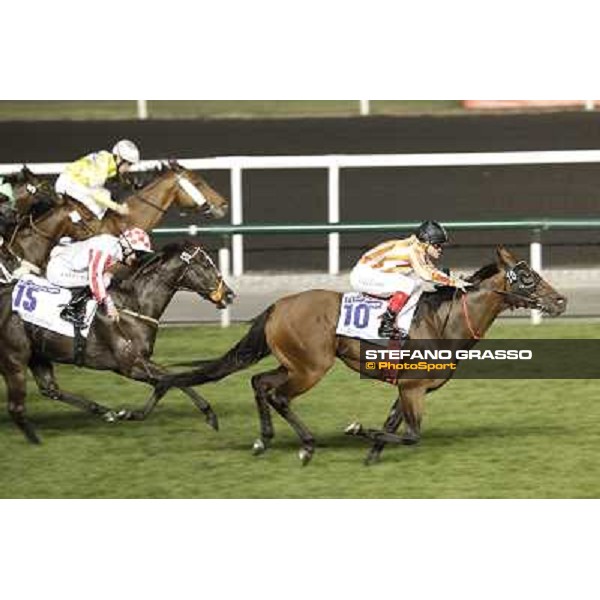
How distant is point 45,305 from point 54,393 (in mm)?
502

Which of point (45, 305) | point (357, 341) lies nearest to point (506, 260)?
point (357, 341)

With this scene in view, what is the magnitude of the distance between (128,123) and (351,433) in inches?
138

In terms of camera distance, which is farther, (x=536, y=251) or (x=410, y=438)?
(x=536, y=251)

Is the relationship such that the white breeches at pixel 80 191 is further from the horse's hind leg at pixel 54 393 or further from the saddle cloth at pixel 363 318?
the saddle cloth at pixel 363 318

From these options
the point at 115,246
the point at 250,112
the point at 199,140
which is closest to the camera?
the point at 115,246

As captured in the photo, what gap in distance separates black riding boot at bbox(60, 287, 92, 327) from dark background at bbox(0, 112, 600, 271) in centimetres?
103

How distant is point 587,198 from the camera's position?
461 inches

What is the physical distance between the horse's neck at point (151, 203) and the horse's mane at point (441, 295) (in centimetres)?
167

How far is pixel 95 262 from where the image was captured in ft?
28.2

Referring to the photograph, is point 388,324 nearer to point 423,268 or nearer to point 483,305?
point 423,268

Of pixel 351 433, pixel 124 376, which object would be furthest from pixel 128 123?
pixel 351 433

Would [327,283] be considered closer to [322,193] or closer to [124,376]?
[124,376]

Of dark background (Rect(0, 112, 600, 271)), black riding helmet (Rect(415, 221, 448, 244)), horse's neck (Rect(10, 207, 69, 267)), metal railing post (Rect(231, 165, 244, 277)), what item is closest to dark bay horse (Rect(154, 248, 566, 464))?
black riding helmet (Rect(415, 221, 448, 244))

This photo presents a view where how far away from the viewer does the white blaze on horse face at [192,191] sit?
9.29 m
